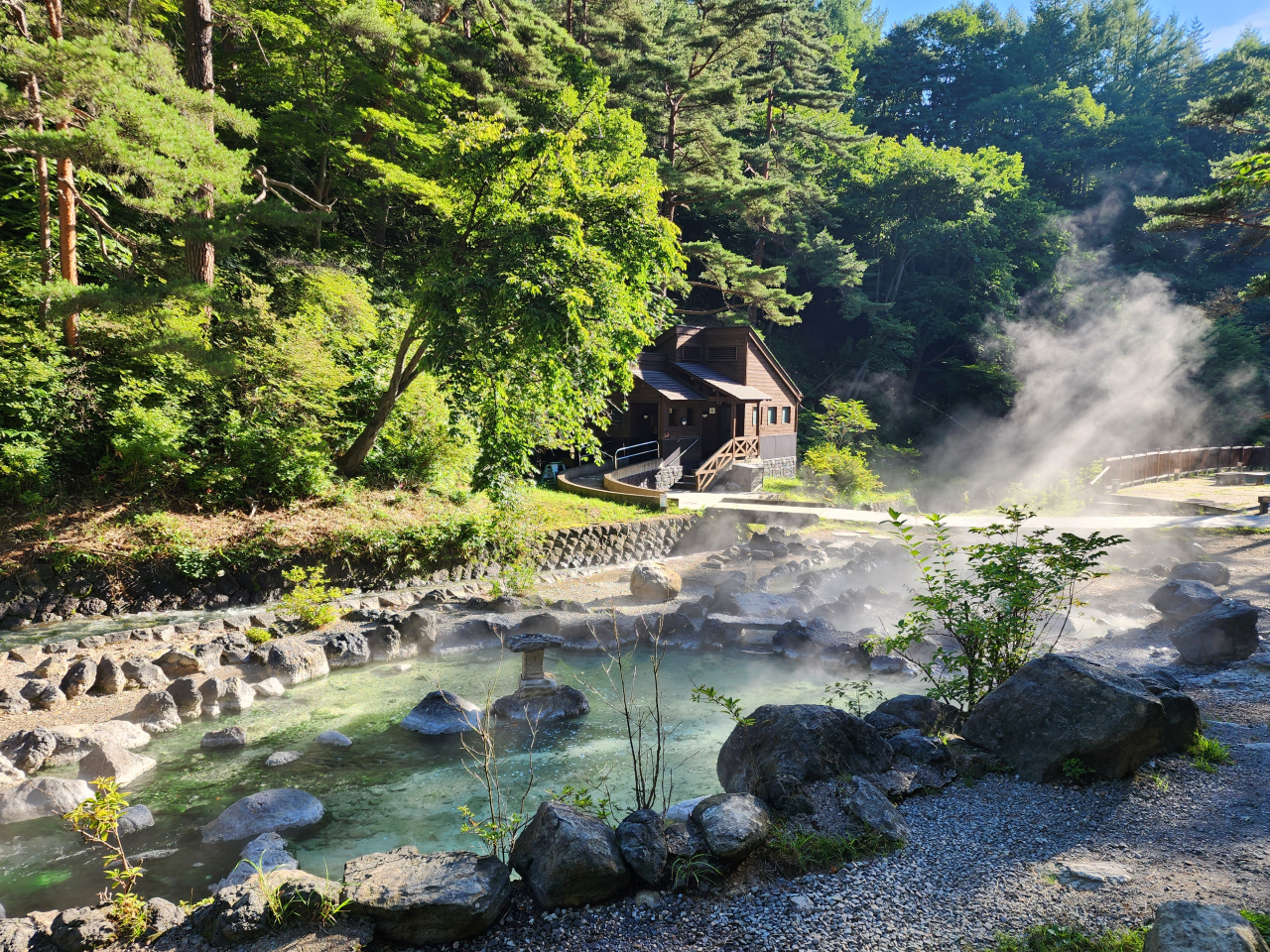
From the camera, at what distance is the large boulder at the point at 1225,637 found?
842 cm

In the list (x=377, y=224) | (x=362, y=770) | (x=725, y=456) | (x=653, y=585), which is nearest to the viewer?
(x=362, y=770)

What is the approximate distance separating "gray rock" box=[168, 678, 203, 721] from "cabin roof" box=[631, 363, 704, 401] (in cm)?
1946

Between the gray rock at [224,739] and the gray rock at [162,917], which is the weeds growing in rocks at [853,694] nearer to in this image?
the gray rock at [162,917]

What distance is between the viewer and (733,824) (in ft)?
13.7

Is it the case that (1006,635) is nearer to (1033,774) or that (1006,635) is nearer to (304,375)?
(1033,774)

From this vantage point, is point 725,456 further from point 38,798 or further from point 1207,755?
point 38,798

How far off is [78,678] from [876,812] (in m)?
8.88

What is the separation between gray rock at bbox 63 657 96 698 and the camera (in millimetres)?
7883

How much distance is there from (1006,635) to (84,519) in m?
13.2

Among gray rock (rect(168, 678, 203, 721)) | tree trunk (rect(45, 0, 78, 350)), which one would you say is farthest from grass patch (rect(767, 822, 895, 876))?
tree trunk (rect(45, 0, 78, 350))

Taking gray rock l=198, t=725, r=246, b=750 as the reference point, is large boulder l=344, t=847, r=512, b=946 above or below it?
above

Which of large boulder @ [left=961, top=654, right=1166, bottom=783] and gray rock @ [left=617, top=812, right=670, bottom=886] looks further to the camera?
large boulder @ [left=961, top=654, right=1166, bottom=783]

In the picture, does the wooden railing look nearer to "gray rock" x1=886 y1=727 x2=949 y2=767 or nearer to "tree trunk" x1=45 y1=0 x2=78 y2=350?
"tree trunk" x1=45 y1=0 x2=78 y2=350

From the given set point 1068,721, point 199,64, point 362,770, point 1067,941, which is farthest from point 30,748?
point 199,64
